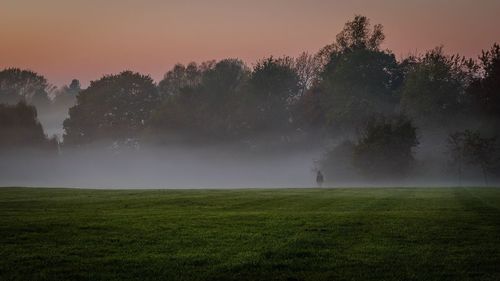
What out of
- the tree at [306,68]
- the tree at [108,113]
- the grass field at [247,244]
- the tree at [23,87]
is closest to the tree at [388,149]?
the grass field at [247,244]

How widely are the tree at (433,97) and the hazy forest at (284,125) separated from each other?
0.21 meters

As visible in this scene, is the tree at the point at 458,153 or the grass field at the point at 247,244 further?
the tree at the point at 458,153

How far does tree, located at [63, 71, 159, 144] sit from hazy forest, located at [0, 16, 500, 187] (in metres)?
0.26

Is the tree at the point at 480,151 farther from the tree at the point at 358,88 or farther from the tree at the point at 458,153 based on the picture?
the tree at the point at 358,88

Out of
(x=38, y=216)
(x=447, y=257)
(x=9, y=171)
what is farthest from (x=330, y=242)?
(x=9, y=171)

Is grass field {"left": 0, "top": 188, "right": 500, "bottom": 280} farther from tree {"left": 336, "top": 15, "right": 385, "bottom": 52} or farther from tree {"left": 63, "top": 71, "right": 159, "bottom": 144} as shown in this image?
tree {"left": 63, "top": 71, "right": 159, "bottom": 144}

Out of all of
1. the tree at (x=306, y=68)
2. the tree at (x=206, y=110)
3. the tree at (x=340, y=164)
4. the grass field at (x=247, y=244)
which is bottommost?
the grass field at (x=247, y=244)

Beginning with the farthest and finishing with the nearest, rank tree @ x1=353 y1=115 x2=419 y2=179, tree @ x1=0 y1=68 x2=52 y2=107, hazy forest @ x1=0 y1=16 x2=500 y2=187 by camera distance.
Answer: tree @ x1=0 y1=68 x2=52 y2=107 < hazy forest @ x1=0 y1=16 x2=500 y2=187 < tree @ x1=353 y1=115 x2=419 y2=179

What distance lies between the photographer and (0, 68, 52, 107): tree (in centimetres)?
17038

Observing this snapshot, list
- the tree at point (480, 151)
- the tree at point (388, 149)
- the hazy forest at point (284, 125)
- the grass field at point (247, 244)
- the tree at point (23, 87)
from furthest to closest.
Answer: the tree at point (23, 87) < the hazy forest at point (284, 125) < the tree at point (388, 149) < the tree at point (480, 151) < the grass field at point (247, 244)

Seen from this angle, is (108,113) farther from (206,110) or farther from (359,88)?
(359,88)

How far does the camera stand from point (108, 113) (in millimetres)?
144375

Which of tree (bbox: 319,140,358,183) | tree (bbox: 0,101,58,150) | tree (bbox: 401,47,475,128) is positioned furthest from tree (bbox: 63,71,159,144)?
tree (bbox: 401,47,475,128)

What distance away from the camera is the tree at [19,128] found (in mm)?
110750
